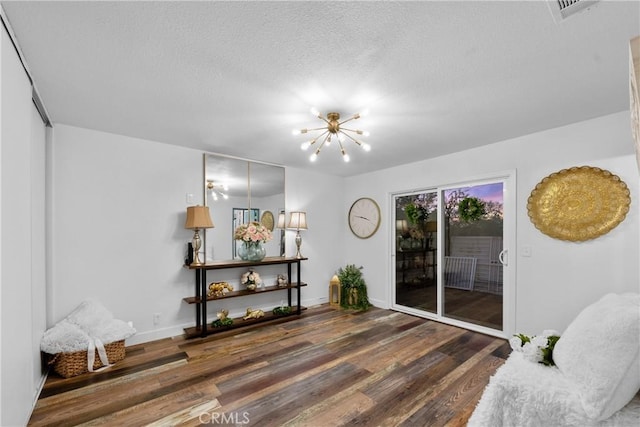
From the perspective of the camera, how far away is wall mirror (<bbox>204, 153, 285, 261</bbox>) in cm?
359

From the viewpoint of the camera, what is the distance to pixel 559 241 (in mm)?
2758

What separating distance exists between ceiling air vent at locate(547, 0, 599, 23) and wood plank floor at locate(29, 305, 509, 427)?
242 centimetres

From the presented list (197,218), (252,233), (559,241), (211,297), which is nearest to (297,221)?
(252,233)

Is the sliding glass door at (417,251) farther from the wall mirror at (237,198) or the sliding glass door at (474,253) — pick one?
the wall mirror at (237,198)

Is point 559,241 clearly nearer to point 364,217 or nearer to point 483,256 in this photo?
point 483,256

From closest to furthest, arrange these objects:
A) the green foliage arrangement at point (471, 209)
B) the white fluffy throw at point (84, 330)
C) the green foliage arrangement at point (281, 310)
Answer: the white fluffy throw at point (84, 330) → the green foliage arrangement at point (471, 209) → the green foliage arrangement at point (281, 310)

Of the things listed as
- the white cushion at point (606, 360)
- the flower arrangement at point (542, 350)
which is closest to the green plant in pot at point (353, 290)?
the flower arrangement at point (542, 350)

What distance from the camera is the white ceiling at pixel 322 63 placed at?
1.34 meters

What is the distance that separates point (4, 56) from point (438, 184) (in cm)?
410

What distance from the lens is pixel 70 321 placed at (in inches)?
101

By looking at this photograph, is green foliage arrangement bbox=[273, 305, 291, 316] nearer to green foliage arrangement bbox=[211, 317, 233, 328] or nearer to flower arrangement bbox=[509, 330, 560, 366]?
green foliage arrangement bbox=[211, 317, 233, 328]

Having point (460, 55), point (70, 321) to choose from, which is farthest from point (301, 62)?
point (70, 321)

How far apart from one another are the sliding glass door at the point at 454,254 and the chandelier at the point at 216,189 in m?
2.63

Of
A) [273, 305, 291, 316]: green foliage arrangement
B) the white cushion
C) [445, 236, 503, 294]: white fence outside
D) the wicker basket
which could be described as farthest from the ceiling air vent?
the wicker basket
